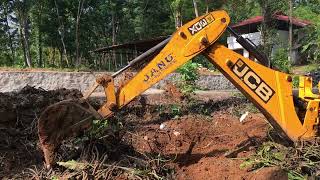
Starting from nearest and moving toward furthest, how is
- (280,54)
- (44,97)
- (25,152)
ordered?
1. (25,152)
2. (44,97)
3. (280,54)

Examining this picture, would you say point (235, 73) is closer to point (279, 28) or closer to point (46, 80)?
point (46, 80)

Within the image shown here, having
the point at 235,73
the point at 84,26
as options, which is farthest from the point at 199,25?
the point at 84,26

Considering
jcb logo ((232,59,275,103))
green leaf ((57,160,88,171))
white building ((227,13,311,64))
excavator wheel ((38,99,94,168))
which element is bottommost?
white building ((227,13,311,64))

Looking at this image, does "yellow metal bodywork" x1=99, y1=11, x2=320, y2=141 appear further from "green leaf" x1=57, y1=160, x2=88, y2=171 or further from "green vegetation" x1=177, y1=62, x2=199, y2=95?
"green vegetation" x1=177, y1=62, x2=199, y2=95

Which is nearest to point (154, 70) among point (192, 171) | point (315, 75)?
point (192, 171)

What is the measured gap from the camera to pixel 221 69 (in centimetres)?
548

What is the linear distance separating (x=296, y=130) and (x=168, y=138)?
221 centimetres

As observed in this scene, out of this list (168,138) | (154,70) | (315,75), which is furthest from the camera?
(315,75)

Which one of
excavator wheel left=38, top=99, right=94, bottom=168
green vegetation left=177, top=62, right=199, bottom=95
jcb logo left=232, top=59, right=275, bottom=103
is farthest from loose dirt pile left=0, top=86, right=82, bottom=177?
jcb logo left=232, top=59, right=275, bottom=103

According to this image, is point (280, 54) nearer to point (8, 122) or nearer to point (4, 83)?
point (4, 83)

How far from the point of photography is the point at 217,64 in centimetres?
548

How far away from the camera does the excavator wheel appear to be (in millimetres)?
5148

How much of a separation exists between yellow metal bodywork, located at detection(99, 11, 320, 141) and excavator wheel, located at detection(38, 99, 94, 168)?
61cm

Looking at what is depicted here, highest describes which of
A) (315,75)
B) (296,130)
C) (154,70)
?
(154,70)
